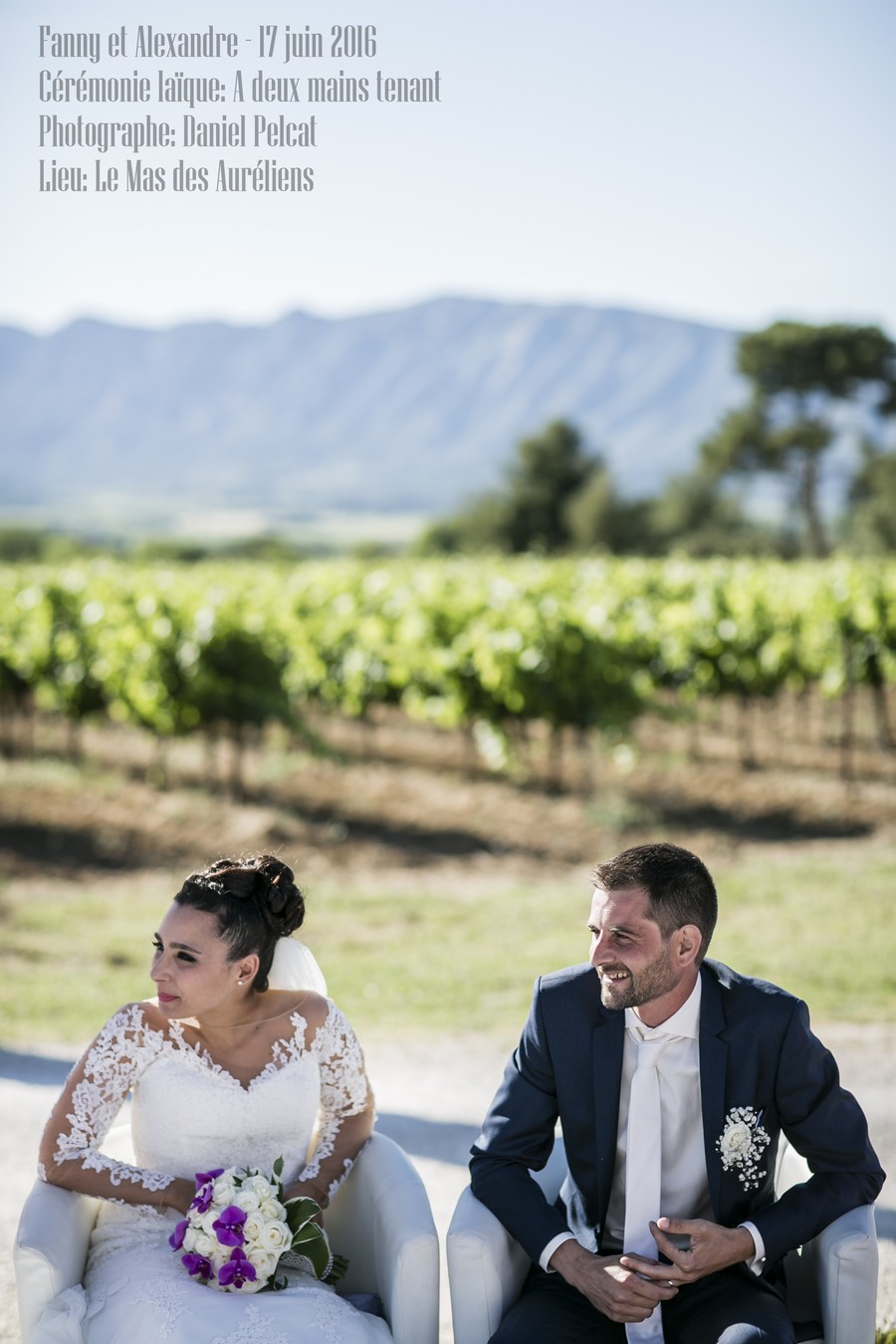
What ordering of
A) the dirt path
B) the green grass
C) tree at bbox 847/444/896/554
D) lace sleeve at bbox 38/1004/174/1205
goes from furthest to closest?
tree at bbox 847/444/896/554 < the green grass < the dirt path < lace sleeve at bbox 38/1004/174/1205

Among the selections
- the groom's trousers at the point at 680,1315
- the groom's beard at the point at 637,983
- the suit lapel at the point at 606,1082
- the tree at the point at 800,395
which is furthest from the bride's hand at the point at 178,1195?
the tree at the point at 800,395

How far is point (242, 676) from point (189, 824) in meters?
1.18

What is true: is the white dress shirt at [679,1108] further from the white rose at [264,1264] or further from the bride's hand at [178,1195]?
the bride's hand at [178,1195]

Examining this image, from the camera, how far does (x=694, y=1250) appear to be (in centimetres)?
234

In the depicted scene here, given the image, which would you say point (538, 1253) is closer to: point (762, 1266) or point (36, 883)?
point (762, 1266)

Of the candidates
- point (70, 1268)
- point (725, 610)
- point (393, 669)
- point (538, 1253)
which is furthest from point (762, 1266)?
point (725, 610)

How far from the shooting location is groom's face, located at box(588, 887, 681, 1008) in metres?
2.41

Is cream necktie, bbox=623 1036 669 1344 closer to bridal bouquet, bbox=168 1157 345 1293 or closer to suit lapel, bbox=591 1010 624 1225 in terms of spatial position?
suit lapel, bbox=591 1010 624 1225

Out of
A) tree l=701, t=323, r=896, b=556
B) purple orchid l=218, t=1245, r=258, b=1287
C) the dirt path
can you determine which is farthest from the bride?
tree l=701, t=323, r=896, b=556

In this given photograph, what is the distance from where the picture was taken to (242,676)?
10.1 m

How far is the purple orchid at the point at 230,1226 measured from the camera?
2.35 m

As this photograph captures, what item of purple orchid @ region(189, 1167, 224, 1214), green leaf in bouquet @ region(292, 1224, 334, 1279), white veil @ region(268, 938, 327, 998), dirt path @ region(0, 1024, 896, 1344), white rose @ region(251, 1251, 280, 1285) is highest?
white veil @ region(268, 938, 327, 998)

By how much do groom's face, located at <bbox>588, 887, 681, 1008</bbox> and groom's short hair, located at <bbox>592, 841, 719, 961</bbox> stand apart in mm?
18

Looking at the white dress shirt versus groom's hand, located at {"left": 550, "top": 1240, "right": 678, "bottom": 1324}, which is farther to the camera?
the white dress shirt
